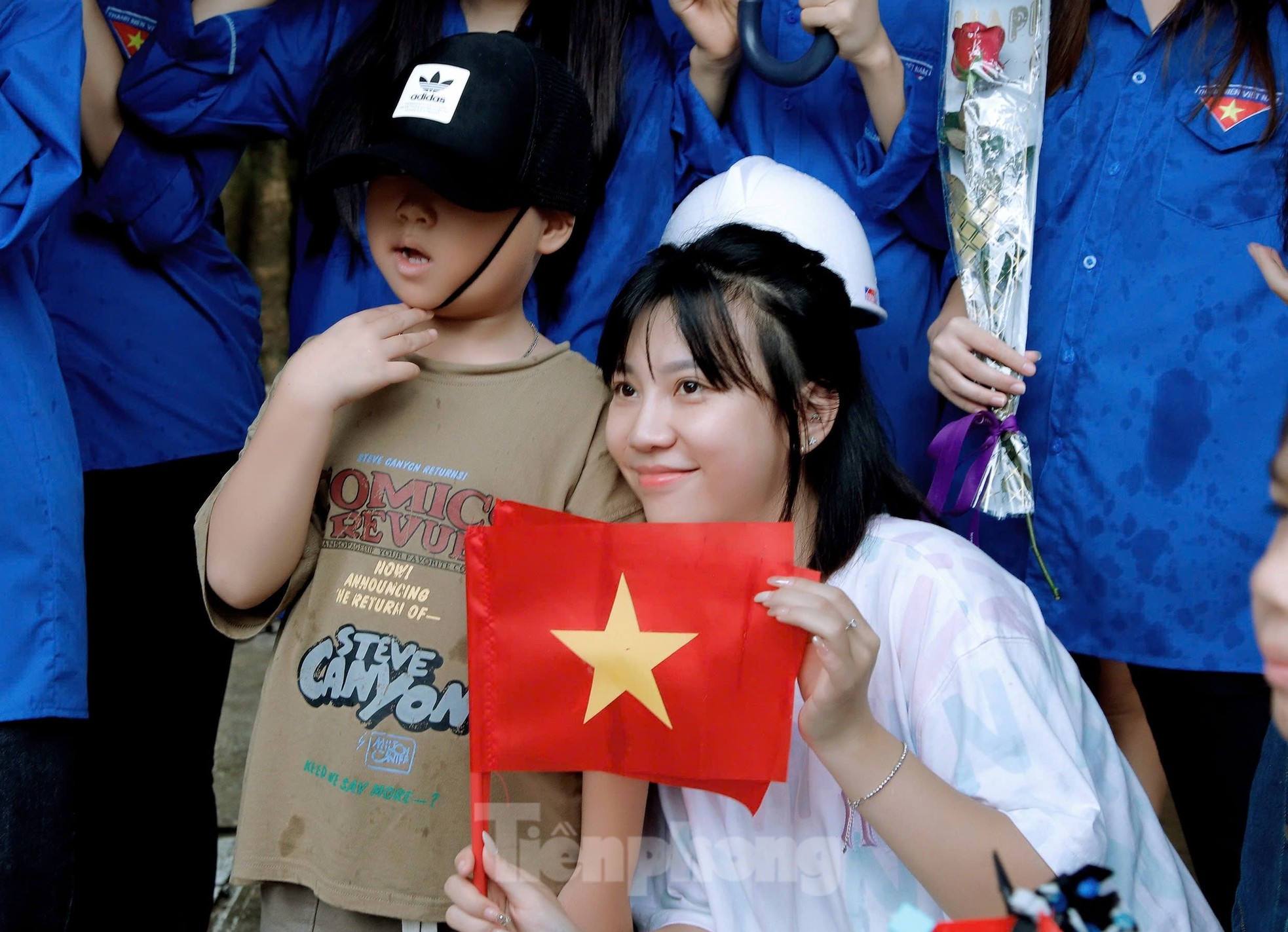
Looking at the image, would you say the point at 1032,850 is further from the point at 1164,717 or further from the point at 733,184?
the point at 733,184

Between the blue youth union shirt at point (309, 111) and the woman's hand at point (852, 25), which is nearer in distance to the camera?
the woman's hand at point (852, 25)

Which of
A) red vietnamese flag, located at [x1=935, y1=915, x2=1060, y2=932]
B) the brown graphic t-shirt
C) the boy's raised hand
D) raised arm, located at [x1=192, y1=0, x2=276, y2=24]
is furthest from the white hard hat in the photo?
red vietnamese flag, located at [x1=935, y1=915, x2=1060, y2=932]

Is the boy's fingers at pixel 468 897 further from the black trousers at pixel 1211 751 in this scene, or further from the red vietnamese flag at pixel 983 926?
the black trousers at pixel 1211 751

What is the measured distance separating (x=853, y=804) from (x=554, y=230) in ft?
3.44

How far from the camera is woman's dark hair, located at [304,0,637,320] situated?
95.9 inches

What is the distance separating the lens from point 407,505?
77.0 inches

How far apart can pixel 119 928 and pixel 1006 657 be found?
191 centimetres

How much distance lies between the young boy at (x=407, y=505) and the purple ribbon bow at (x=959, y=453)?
565mm

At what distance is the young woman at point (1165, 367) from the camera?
7.06ft

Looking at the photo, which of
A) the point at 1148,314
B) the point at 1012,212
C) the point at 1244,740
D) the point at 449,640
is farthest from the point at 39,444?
the point at 1244,740

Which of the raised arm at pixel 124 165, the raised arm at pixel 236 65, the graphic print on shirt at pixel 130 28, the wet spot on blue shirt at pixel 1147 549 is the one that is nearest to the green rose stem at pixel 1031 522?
the wet spot on blue shirt at pixel 1147 549

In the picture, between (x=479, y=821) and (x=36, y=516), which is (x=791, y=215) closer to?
(x=479, y=821)

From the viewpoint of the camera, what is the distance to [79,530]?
197cm

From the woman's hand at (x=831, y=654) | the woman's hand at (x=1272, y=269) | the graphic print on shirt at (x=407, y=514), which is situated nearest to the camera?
the woman's hand at (x=831, y=654)
